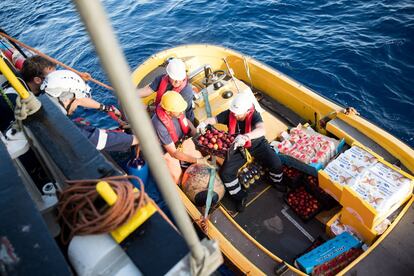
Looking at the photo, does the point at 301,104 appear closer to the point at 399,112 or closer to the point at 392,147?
the point at 392,147

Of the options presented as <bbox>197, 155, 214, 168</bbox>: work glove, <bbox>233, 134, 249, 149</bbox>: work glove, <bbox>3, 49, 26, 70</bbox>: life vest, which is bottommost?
<bbox>197, 155, 214, 168</bbox>: work glove

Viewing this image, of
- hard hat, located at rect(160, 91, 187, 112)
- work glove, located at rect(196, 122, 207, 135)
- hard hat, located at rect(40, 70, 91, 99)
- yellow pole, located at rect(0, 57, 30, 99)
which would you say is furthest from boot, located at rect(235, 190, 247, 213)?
yellow pole, located at rect(0, 57, 30, 99)

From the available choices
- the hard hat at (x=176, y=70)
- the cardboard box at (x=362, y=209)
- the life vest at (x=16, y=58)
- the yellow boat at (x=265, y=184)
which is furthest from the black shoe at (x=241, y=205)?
the life vest at (x=16, y=58)

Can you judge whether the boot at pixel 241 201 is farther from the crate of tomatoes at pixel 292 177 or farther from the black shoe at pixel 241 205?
the crate of tomatoes at pixel 292 177

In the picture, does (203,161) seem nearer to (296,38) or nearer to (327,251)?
(327,251)

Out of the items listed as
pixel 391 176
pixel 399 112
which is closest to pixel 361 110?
pixel 399 112

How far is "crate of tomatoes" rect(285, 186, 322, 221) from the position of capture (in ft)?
16.3

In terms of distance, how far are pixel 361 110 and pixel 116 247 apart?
696 cm

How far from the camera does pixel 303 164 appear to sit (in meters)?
5.20

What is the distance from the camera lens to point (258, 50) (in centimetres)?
990

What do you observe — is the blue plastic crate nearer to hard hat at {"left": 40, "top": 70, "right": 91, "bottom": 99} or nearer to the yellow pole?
hard hat at {"left": 40, "top": 70, "right": 91, "bottom": 99}

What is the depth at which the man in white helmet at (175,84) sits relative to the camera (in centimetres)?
575

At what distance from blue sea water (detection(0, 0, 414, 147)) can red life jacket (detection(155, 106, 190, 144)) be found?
2881 millimetres

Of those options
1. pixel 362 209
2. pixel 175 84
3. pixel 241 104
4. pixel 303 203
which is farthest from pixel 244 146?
pixel 362 209
